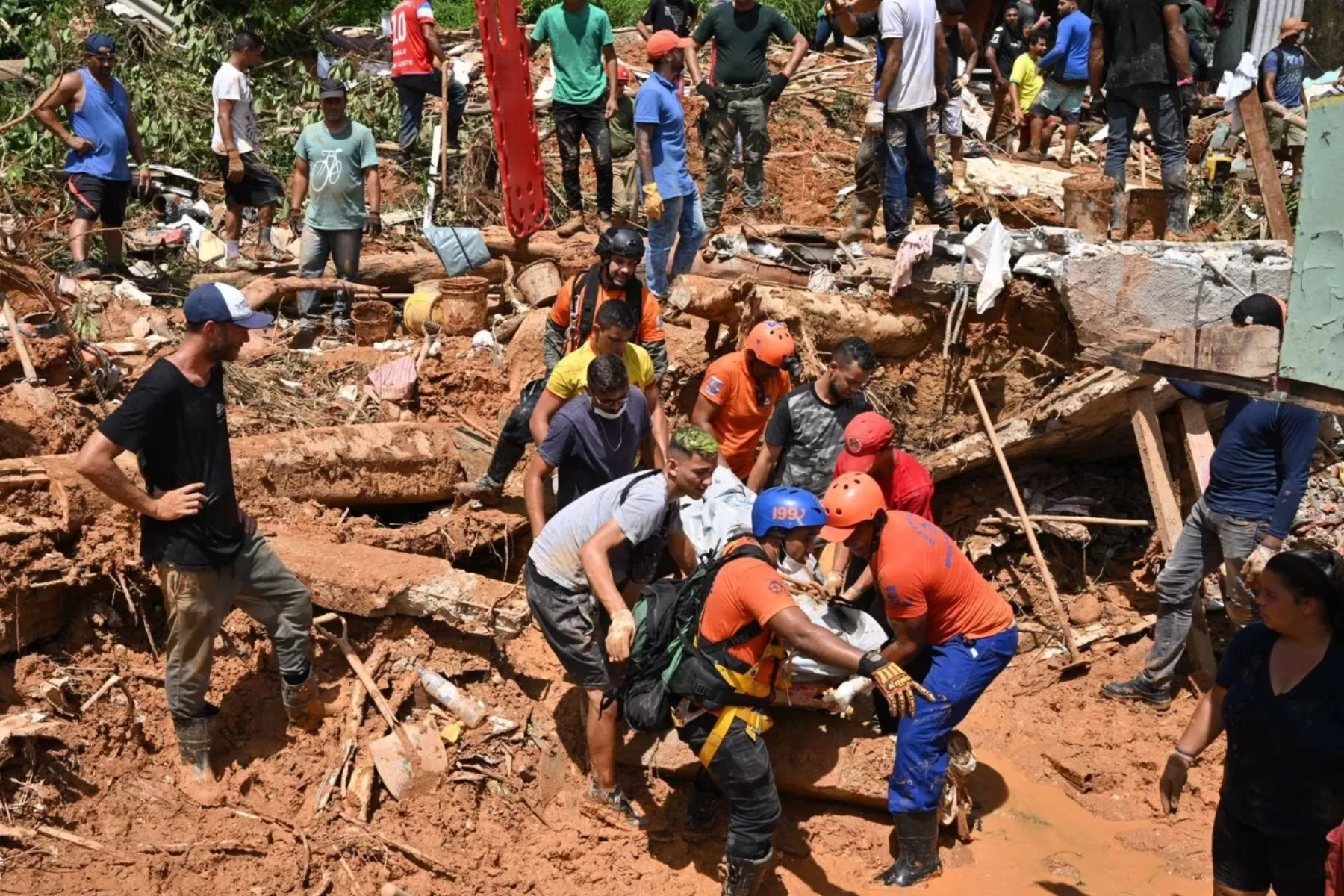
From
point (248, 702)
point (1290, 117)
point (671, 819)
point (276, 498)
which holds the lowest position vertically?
point (671, 819)

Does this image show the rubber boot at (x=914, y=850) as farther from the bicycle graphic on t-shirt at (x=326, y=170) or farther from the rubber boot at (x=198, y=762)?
the bicycle graphic on t-shirt at (x=326, y=170)

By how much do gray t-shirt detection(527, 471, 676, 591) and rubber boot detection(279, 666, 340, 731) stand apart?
4.37ft

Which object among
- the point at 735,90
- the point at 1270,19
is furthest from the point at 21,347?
the point at 1270,19

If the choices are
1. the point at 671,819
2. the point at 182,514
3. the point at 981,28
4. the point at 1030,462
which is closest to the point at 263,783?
the point at 182,514

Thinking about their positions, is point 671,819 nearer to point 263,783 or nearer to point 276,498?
point 263,783

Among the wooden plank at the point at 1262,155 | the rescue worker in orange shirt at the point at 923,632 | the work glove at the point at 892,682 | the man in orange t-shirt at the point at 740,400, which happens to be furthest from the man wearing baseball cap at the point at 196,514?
the wooden plank at the point at 1262,155

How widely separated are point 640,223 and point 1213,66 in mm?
9394

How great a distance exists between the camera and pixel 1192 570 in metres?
7.02

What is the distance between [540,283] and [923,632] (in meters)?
5.64

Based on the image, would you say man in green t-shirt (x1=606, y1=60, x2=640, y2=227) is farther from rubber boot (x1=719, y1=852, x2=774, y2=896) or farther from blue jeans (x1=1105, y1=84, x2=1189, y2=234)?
rubber boot (x1=719, y1=852, x2=774, y2=896)

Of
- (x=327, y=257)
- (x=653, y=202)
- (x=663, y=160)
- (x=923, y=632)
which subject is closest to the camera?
(x=923, y=632)

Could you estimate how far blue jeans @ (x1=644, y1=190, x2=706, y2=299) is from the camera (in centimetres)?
927

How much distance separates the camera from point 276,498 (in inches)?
293

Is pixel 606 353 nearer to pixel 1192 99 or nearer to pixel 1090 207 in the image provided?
pixel 1090 207
